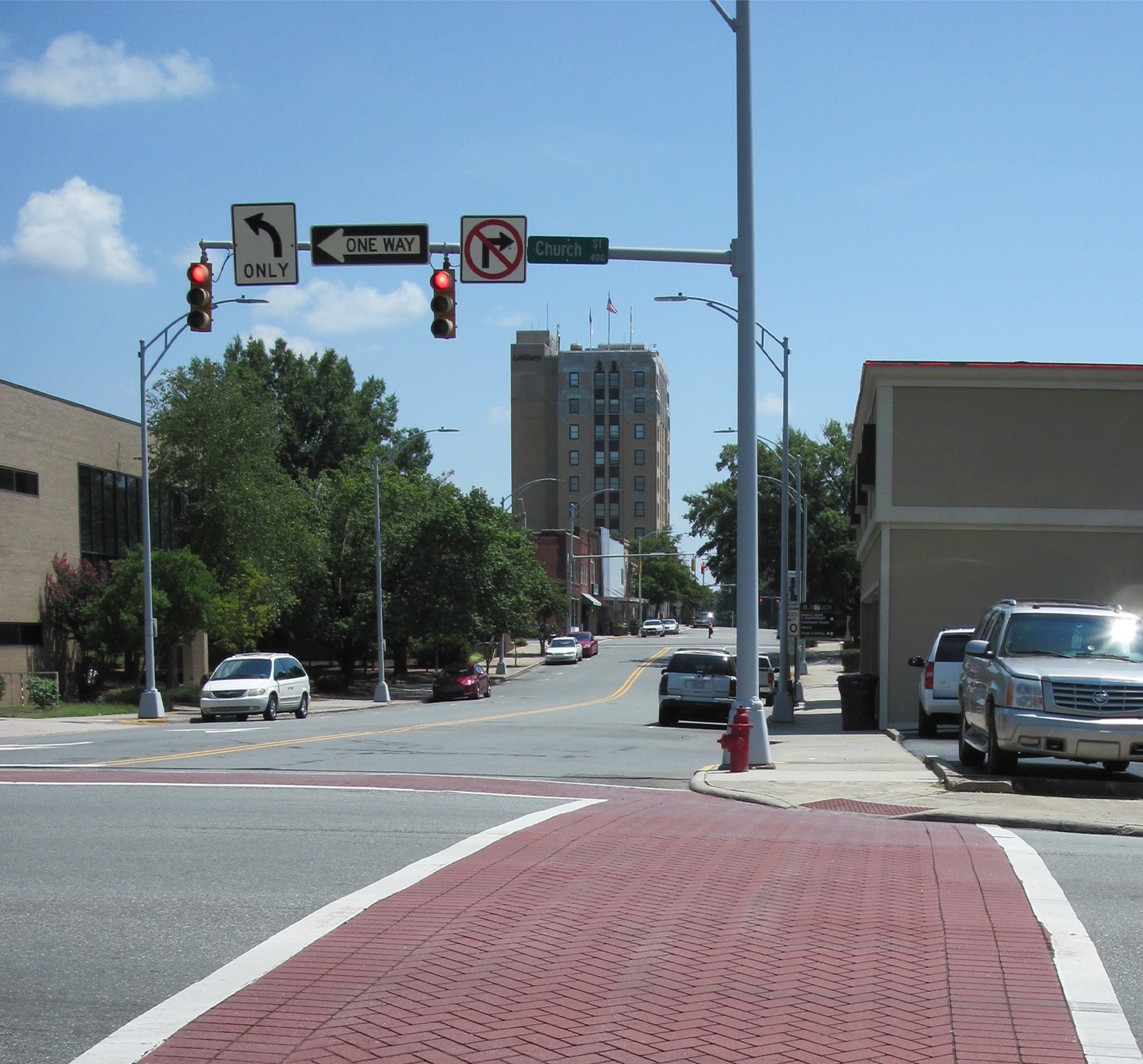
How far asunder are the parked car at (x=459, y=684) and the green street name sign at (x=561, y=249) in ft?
106

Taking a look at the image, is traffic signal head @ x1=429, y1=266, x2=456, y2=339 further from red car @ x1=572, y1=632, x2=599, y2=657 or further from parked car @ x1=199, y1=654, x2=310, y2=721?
red car @ x1=572, y1=632, x2=599, y2=657

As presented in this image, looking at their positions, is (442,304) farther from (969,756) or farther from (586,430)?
(586,430)

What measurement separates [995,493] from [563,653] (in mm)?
48955

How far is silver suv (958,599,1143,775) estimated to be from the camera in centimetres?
1298

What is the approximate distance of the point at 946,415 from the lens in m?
27.4

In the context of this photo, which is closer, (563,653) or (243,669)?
(243,669)

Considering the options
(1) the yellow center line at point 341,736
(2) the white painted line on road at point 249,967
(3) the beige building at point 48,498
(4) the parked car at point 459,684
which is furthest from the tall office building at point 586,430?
(2) the white painted line on road at point 249,967

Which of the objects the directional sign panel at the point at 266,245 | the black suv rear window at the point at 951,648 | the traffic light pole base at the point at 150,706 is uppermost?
the directional sign panel at the point at 266,245

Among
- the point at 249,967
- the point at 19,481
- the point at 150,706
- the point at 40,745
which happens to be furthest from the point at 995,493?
the point at 19,481

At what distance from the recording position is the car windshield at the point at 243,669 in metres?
31.9

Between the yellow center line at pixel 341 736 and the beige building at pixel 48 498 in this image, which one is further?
the beige building at pixel 48 498

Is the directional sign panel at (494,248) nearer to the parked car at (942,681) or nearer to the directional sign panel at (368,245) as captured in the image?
the directional sign panel at (368,245)

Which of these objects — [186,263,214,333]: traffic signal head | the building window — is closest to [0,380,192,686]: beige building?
the building window

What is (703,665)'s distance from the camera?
29.4 metres
